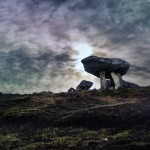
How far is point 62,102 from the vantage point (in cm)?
5519

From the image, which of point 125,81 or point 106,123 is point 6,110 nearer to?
point 106,123

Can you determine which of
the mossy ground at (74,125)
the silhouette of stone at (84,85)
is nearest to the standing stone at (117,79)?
the silhouette of stone at (84,85)

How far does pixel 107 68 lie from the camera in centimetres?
7281

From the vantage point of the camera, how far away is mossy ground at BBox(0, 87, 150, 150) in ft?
96.8

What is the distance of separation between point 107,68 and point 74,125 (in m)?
33.8

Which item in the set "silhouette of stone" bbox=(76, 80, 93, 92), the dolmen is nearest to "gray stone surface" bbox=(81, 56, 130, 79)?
the dolmen

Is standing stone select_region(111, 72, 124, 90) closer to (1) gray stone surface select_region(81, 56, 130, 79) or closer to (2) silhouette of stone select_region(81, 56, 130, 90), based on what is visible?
(2) silhouette of stone select_region(81, 56, 130, 90)

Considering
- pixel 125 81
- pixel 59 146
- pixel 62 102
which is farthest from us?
pixel 125 81

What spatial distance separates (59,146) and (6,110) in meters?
23.8

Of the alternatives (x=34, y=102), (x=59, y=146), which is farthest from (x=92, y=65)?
(x=59, y=146)

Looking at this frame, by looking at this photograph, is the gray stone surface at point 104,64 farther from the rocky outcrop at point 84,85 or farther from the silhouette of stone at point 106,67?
the rocky outcrop at point 84,85

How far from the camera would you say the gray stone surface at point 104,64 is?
236 feet

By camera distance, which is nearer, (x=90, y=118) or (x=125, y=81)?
(x=90, y=118)

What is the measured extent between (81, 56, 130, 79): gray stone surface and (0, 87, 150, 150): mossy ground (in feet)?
46.8
